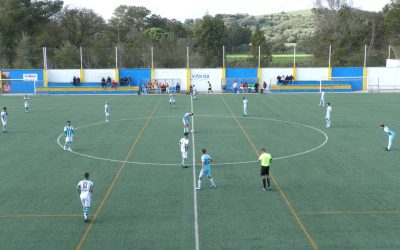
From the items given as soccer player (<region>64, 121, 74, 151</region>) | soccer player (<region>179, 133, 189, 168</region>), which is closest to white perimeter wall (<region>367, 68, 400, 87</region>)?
soccer player (<region>179, 133, 189, 168</region>)

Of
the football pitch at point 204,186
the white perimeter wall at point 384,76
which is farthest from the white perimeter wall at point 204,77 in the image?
the football pitch at point 204,186

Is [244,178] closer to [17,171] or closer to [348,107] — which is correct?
[17,171]

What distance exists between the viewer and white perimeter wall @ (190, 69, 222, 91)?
62.3 metres

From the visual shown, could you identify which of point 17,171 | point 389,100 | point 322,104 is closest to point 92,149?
point 17,171

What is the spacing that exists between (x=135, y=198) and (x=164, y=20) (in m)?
99.6

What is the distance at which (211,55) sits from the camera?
290 feet

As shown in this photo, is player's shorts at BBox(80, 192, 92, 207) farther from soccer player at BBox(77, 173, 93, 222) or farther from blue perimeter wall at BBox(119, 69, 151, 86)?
blue perimeter wall at BBox(119, 69, 151, 86)

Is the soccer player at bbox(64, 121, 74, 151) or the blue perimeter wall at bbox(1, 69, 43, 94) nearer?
the soccer player at bbox(64, 121, 74, 151)

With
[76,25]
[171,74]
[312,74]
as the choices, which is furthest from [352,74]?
[76,25]

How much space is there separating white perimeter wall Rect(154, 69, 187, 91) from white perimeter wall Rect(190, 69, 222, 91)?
1132 mm

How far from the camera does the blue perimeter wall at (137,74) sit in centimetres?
6238

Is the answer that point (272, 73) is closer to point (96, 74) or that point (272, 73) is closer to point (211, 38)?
point (96, 74)

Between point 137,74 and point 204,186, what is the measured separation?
46561 mm

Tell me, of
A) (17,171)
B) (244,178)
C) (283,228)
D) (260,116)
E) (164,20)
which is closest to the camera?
(283,228)
